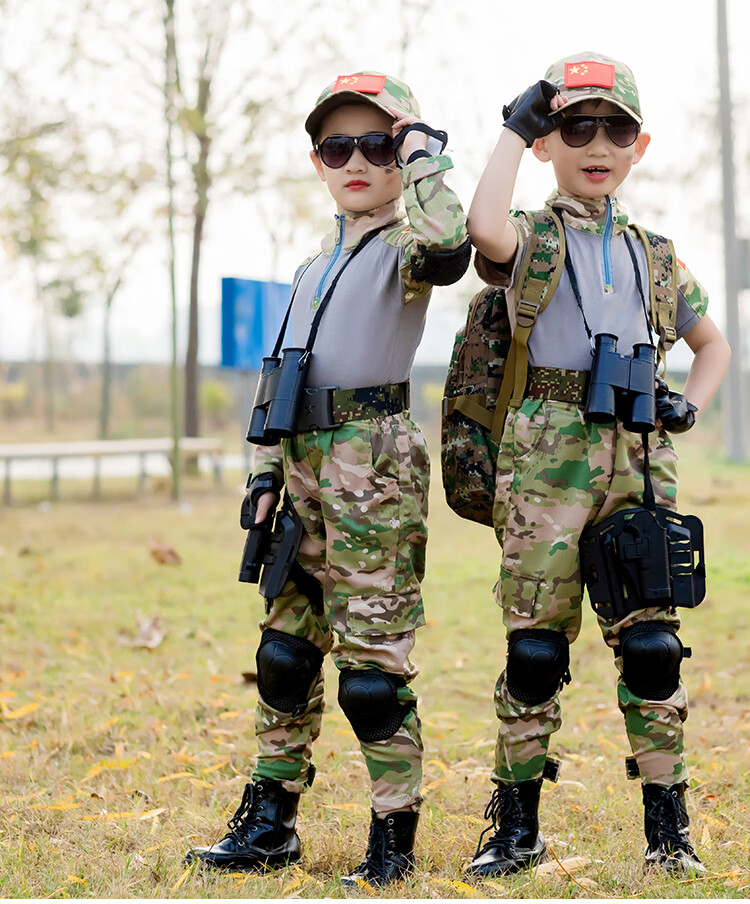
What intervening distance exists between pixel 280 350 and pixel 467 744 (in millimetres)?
1977

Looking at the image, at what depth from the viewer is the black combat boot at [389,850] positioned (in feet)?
8.87

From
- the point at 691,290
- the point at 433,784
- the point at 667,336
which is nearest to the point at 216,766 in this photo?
the point at 433,784

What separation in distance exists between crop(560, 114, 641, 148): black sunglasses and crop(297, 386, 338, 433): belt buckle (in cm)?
90

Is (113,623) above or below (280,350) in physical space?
below

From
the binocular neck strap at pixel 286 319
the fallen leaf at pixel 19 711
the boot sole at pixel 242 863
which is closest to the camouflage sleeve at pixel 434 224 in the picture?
the binocular neck strap at pixel 286 319

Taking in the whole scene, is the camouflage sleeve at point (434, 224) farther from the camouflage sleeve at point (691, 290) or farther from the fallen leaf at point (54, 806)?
the fallen leaf at point (54, 806)

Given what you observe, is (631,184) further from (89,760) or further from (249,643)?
(89,760)

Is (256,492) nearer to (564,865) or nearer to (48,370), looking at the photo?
(564,865)

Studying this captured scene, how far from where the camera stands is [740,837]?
3.12 m

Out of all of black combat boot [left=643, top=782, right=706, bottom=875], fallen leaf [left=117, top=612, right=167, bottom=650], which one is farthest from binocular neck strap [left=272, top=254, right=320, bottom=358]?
fallen leaf [left=117, top=612, right=167, bottom=650]

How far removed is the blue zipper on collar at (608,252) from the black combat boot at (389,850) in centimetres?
145

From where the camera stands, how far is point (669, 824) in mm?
2783

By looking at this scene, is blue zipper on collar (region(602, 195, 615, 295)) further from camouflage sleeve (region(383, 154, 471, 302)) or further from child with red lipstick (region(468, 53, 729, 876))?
camouflage sleeve (region(383, 154, 471, 302))

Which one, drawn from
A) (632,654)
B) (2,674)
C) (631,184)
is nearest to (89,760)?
Answer: (2,674)
